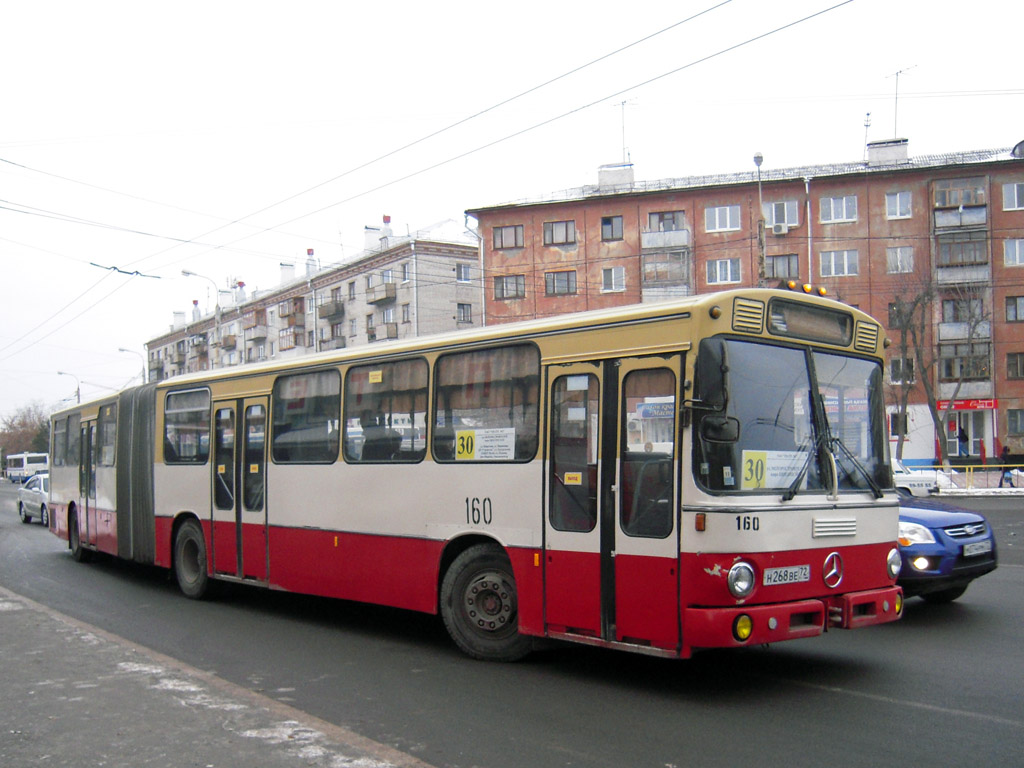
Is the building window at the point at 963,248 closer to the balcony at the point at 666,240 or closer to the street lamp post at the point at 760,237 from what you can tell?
the street lamp post at the point at 760,237

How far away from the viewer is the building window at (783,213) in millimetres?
50469

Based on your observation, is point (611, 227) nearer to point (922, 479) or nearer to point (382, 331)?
point (382, 331)

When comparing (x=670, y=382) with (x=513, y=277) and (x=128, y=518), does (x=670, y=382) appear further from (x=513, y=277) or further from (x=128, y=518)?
(x=513, y=277)

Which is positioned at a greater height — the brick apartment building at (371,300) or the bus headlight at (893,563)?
the brick apartment building at (371,300)

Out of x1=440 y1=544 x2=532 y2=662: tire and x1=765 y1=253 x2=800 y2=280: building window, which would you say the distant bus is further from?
x1=440 y1=544 x2=532 y2=662: tire

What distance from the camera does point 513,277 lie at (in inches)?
2127

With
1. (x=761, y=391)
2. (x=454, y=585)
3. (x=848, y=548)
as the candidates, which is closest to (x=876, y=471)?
(x=848, y=548)

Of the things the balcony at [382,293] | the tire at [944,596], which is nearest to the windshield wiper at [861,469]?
the tire at [944,596]

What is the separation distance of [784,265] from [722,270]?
3.18 meters

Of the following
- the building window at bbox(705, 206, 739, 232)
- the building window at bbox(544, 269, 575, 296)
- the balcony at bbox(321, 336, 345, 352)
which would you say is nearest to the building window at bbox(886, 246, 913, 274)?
the building window at bbox(705, 206, 739, 232)

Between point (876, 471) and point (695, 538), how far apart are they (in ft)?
6.66

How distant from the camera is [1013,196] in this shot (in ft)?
163

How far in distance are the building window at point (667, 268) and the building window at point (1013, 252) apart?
16119 mm

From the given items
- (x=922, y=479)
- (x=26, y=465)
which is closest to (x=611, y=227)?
(x=922, y=479)
